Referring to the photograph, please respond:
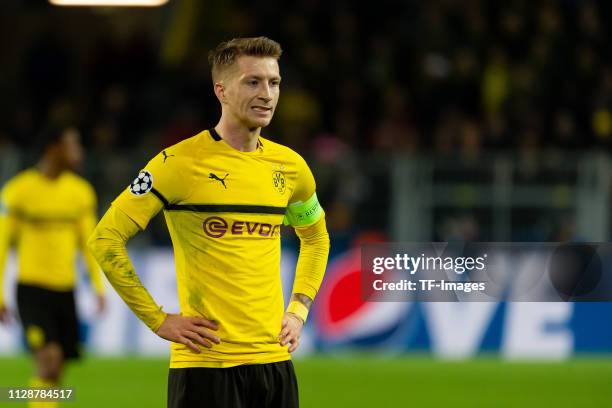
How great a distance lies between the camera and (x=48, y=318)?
374 inches

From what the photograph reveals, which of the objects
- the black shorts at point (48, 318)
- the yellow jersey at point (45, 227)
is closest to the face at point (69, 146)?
the yellow jersey at point (45, 227)

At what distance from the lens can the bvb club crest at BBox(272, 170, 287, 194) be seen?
5.03m

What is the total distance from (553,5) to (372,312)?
4.61 meters

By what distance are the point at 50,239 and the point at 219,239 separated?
16.9ft

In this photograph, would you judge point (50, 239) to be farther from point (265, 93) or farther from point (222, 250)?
point (265, 93)

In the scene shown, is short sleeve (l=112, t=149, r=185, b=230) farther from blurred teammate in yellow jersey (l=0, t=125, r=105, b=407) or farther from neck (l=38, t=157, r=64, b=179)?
neck (l=38, t=157, r=64, b=179)

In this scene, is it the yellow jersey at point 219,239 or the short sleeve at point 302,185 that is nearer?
the yellow jersey at point 219,239

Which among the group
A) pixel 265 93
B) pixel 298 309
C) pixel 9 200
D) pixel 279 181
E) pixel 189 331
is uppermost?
pixel 9 200

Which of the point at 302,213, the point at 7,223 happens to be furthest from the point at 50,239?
the point at 302,213

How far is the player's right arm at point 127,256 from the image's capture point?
475 centimetres

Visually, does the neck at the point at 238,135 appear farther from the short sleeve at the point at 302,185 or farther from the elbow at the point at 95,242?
the elbow at the point at 95,242

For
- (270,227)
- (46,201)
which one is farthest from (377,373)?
(270,227)

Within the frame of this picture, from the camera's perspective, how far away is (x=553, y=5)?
50.6 ft

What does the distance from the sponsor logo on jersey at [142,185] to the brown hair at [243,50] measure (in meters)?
0.50
